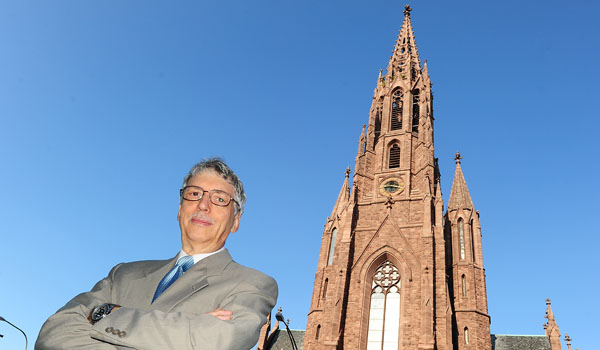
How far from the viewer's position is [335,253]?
26234 millimetres

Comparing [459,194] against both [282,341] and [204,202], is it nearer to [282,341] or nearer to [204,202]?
[282,341]

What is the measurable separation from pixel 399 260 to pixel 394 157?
9038mm

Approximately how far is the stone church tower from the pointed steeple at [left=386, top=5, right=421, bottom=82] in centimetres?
596

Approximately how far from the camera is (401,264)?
24547mm

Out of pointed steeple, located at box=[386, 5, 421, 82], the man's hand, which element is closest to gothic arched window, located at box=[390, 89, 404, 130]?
pointed steeple, located at box=[386, 5, 421, 82]

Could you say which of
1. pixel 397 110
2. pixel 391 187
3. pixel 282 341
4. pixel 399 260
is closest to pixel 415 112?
pixel 397 110

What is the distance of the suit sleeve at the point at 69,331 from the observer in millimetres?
2291

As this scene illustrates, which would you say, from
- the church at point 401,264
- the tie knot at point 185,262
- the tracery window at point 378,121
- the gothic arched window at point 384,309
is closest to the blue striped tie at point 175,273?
the tie knot at point 185,262

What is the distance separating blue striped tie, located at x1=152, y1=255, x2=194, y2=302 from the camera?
9.29 feet

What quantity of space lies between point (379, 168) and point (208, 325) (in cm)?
2902

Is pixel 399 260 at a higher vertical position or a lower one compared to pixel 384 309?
higher

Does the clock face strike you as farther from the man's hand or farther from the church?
the man's hand

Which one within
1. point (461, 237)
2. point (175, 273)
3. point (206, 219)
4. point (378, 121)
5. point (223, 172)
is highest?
point (378, 121)

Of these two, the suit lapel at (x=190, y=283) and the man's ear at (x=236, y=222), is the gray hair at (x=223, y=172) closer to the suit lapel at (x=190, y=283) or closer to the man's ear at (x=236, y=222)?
the man's ear at (x=236, y=222)
